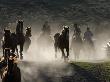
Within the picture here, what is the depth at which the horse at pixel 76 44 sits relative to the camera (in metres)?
35.8

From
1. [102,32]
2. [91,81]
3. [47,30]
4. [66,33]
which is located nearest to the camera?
[91,81]

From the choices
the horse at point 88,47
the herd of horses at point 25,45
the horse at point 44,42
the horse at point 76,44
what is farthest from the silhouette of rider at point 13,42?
the horse at point 88,47

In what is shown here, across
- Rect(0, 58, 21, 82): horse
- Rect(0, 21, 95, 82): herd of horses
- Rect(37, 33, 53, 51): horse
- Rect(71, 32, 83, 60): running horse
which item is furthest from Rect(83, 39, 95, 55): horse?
Rect(0, 58, 21, 82): horse

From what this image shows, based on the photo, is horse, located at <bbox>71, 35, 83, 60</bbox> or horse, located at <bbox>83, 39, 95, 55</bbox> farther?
horse, located at <bbox>83, 39, 95, 55</bbox>

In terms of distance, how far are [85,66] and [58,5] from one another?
45738mm

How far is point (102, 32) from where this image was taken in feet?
195

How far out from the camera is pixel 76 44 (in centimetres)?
3609

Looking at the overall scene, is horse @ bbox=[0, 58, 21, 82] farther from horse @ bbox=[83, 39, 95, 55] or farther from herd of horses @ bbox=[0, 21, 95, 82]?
horse @ bbox=[83, 39, 95, 55]

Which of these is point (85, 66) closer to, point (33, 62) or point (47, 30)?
point (33, 62)

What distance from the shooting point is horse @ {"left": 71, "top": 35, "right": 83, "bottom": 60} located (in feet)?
117

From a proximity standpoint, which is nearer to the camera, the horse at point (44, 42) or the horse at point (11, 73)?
the horse at point (11, 73)

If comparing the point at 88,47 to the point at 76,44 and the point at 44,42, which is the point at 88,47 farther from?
the point at 44,42

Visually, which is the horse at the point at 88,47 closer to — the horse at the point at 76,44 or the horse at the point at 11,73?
the horse at the point at 76,44

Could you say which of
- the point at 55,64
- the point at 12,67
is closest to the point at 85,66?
the point at 55,64
